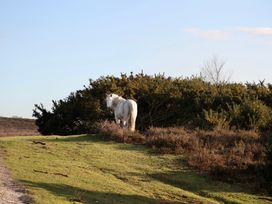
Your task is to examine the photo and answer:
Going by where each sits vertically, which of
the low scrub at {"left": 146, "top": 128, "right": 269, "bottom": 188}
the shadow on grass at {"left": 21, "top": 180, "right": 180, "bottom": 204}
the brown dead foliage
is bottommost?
the shadow on grass at {"left": 21, "top": 180, "right": 180, "bottom": 204}

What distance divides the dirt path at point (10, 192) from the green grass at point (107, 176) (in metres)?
0.21

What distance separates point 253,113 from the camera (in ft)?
89.7

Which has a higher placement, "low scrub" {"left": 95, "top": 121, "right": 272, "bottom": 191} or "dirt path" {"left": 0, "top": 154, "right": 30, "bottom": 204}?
"low scrub" {"left": 95, "top": 121, "right": 272, "bottom": 191}

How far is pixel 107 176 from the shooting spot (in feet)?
50.8

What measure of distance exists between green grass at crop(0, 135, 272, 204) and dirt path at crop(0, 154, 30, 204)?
21cm

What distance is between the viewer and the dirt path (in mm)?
10969

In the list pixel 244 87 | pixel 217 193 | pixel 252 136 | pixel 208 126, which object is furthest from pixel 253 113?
pixel 217 193

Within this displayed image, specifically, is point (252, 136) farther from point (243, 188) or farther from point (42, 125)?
point (42, 125)

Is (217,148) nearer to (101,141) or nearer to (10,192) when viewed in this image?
(101,141)

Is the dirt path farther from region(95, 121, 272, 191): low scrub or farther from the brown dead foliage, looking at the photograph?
the brown dead foliage

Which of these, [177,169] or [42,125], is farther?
[42,125]

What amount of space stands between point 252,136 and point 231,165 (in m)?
4.19

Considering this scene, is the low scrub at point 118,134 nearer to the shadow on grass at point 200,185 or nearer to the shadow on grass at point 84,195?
the shadow on grass at point 200,185

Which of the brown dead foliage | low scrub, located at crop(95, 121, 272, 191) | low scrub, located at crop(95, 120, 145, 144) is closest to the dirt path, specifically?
low scrub, located at crop(95, 121, 272, 191)
